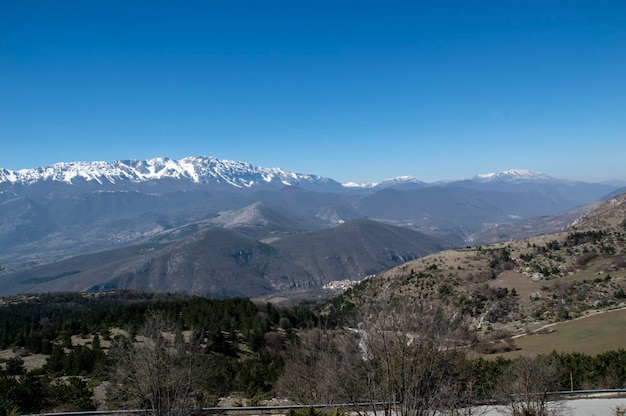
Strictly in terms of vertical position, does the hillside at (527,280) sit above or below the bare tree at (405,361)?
below

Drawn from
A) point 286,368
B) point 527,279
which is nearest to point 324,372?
point 286,368

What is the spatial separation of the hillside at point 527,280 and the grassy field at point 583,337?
4.38m

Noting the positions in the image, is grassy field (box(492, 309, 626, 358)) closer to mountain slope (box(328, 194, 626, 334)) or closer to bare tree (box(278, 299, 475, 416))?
mountain slope (box(328, 194, 626, 334))

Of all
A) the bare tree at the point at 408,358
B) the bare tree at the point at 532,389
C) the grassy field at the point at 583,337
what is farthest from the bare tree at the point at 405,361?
the grassy field at the point at 583,337

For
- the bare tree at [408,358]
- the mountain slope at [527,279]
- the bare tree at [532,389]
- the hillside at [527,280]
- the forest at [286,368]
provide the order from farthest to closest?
1. the mountain slope at [527,279]
2. the hillside at [527,280]
3. the bare tree at [532,389]
4. the forest at [286,368]
5. the bare tree at [408,358]

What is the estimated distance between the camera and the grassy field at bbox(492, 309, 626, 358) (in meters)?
31.7

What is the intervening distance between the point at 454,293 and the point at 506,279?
990cm

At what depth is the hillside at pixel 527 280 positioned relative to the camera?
5009 cm

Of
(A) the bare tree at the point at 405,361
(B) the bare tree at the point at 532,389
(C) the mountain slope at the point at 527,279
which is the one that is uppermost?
(A) the bare tree at the point at 405,361

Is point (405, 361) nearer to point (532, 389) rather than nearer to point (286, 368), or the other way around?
point (532, 389)

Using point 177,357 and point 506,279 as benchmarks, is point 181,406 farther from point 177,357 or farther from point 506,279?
point 506,279

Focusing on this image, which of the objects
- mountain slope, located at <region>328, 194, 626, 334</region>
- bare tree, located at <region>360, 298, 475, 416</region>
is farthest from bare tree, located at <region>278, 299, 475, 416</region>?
mountain slope, located at <region>328, 194, 626, 334</region>

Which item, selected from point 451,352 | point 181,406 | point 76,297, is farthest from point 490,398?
point 76,297

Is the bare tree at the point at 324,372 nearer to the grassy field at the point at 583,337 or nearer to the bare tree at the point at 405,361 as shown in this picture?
the bare tree at the point at 405,361
